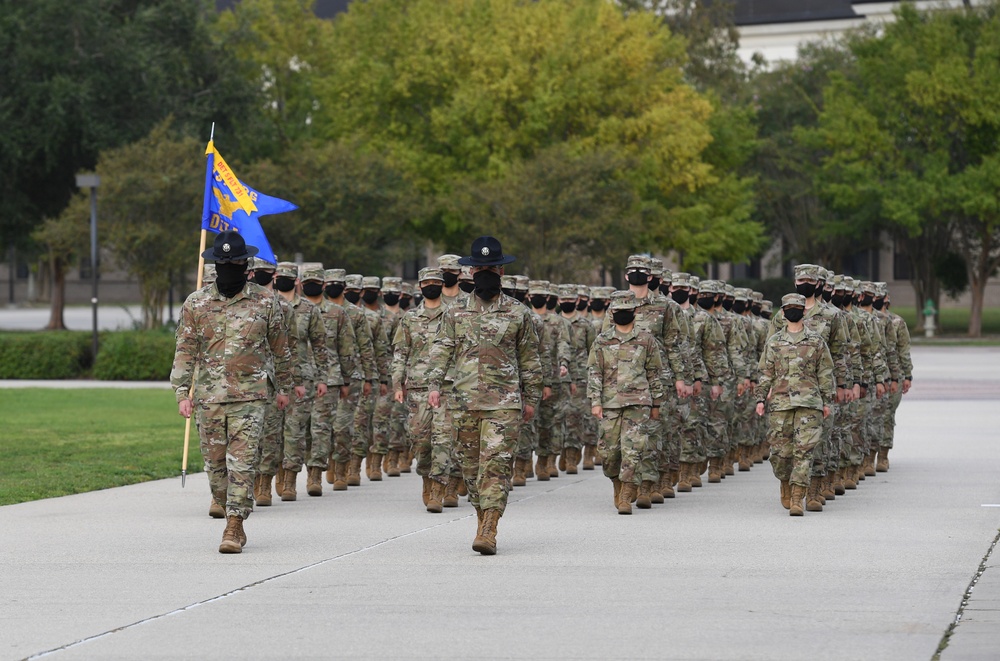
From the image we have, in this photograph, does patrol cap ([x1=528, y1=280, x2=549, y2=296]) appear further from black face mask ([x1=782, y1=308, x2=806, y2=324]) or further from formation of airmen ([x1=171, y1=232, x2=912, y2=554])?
black face mask ([x1=782, y1=308, x2=806, y2=324])

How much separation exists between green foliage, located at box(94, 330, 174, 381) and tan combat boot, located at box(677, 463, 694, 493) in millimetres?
20749

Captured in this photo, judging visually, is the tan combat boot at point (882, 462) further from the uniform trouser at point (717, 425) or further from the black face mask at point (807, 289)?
the black face mask at point (807, 289)

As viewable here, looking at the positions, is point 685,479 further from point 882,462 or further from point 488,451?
point 488,451

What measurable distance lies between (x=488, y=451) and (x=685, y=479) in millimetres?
5528

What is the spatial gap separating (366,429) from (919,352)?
1464 inches

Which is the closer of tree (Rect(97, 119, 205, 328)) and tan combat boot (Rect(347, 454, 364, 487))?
tan combat boot (Rect(347, 454, 364, 487))

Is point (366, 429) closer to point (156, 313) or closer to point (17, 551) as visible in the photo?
point (17, 551)

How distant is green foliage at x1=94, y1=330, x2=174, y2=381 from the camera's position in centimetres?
3584

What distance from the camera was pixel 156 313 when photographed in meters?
40.8

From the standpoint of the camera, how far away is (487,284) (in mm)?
11828

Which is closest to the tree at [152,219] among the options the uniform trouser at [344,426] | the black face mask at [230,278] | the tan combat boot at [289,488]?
the uniform trouser at [344,426]

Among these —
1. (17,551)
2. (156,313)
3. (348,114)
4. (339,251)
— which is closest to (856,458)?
(17,551)

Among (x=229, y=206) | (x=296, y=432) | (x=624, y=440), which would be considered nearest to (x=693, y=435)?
(x=624, y=440)

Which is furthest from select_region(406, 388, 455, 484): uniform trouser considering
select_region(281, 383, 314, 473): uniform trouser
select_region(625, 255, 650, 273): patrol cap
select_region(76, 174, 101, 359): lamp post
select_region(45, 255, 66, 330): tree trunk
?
select_region(45, 255, 66, 330): tree trunk
